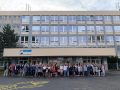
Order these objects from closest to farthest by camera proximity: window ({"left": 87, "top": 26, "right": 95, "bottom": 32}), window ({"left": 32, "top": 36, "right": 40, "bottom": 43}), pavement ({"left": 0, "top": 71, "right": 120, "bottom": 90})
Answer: pavement ({"left": 0, "top": 71, "right": 120, "bottom": 90}), window ({"left": 32, "top": 36, "right": 40, "bottom": 43}), window ({"left": 87, "top": 26, "right": 95, "bottom": 32})

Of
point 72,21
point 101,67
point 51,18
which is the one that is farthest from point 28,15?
point 101,67

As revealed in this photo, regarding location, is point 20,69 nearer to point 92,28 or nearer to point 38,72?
point 38,72

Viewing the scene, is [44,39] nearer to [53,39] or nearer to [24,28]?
[53,39]

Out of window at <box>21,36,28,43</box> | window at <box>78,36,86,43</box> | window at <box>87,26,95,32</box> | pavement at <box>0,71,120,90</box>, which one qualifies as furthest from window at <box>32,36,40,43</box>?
pavement at <box>0,71,120,90</box>

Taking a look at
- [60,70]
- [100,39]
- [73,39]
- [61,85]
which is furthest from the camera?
[100,39]

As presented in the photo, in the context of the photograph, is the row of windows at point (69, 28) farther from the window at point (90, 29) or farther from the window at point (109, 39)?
the window at point (109, 39)

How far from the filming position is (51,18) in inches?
1345

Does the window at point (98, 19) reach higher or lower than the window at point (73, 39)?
higher

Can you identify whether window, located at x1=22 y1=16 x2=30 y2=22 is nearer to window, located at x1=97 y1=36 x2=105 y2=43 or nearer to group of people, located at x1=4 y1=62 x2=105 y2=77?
window, located at x1=97 y1=36 x2=105 y2=43

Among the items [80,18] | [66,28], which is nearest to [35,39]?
[66,28]

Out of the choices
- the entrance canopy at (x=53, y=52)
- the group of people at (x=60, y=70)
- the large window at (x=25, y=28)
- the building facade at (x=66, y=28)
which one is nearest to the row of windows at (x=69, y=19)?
the building facade at (x=66, y=28)

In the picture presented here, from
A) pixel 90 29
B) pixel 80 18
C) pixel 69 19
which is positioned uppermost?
pixel 80 18

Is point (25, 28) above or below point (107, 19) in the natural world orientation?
below

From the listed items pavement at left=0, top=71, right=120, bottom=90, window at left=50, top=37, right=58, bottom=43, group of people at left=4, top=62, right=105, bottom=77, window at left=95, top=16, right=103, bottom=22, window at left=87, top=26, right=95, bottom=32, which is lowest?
pavement at left=0, top=71, right=120, bottom=90
